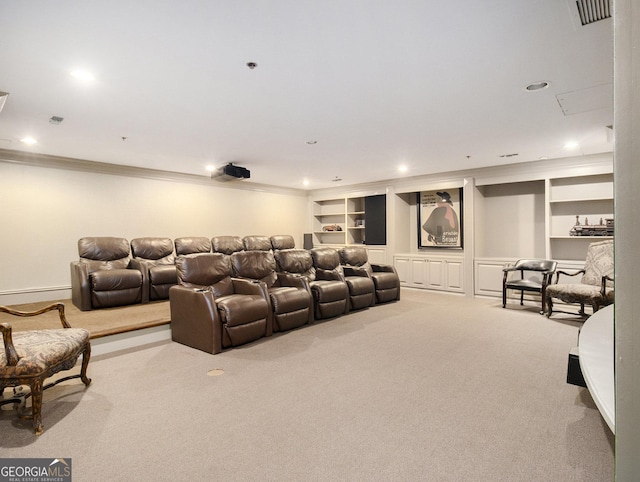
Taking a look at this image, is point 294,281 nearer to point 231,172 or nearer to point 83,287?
point 231,172

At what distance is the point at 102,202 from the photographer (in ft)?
19.9

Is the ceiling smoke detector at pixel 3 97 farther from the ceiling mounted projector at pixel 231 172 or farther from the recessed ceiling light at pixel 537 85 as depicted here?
the recessed ceiling light at pixel 537 85

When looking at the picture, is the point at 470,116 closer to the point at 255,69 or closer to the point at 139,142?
the point at 255,69

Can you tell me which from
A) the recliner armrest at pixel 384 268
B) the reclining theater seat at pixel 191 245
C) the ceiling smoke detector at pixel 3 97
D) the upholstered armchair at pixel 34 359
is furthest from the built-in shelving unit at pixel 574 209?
the ceiling smoke detector at pixel 3 97

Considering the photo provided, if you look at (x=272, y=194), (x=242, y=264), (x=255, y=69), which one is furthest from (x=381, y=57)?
(x=272, y=194)

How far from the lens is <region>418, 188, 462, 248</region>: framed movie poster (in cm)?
725

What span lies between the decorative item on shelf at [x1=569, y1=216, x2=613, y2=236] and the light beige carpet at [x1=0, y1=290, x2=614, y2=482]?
9.03 feet

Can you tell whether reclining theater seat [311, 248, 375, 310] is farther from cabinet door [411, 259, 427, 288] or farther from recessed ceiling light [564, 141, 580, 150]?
recessed ceiling light [564, 141, 580, 150]

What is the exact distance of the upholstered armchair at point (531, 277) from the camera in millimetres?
5191

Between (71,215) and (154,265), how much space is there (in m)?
1.61

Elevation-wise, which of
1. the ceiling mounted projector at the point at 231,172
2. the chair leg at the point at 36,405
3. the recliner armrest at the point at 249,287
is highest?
the ceiling mounted projector at the point at 231,172

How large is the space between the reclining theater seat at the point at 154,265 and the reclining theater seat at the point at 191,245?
135 millimetres

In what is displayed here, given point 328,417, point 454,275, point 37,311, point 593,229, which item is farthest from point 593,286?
point 37,311

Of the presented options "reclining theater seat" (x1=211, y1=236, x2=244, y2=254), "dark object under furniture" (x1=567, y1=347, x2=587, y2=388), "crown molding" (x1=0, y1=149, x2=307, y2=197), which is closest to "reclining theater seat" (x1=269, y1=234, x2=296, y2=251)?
"reclining theater seat" (x1=211, y1=236, x2=244, y2=254)
